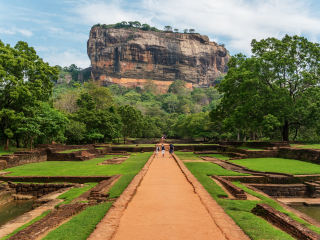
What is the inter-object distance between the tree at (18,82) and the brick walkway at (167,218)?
61.2 ft

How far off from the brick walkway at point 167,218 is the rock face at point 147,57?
395 feet

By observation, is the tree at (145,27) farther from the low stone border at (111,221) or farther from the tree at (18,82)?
the low stone border at (111,221)

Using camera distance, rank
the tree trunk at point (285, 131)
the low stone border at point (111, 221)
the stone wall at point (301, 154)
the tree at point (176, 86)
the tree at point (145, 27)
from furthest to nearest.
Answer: the tree at point (145, 27)
the tree at point (176, 86)
the tree trunk at point (285, 131)
the stone wall at point (301, 154)
the low stone border at point (111, 221)

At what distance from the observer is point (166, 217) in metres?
5.58

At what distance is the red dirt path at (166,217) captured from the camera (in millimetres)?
4641

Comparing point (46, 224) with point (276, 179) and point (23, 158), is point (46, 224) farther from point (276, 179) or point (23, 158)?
point (23, 158)

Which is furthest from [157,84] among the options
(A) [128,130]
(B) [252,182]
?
(B) [252,182]

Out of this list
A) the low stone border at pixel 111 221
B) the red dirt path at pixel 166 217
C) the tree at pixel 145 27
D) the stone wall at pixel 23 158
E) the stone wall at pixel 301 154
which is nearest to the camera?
the low stone border at pixel 111 221

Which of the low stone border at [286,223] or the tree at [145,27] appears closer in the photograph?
the low stone border at [286,223]

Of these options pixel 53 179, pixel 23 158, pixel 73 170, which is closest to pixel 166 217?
pixel 53 179

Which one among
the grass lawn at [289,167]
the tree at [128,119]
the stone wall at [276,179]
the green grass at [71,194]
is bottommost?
the green grass at [71,194]

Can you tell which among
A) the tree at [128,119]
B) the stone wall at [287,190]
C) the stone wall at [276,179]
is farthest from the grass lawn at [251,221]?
the tree at [128,119]

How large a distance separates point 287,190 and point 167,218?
7532 mm

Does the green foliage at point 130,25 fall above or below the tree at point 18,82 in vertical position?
above
